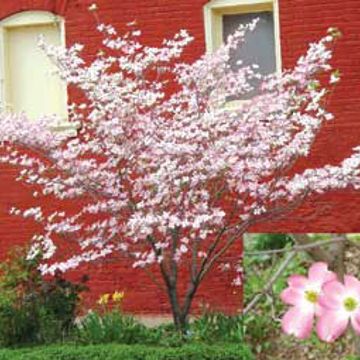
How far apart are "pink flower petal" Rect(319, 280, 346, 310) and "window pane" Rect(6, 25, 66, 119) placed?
8.69 m

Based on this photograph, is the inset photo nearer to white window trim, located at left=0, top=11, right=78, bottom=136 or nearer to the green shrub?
the green shrub

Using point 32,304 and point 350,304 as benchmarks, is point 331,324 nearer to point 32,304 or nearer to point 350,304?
point 350,304

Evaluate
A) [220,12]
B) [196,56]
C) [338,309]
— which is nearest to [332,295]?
[338,309]

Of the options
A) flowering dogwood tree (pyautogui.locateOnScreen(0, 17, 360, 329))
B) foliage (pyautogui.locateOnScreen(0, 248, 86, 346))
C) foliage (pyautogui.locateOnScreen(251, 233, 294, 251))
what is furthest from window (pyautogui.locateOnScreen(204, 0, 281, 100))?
foliage (pyautogui.locateOnScreen(251, 233, 294, 251))

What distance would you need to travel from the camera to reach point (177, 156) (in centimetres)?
698

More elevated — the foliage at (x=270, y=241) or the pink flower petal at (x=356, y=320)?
the pink flower petal at (x=356, y=320)

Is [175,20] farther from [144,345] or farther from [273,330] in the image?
[273,330]

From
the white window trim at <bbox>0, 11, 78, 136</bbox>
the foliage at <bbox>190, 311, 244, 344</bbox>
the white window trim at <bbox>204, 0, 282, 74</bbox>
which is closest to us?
the foliage at <bbox>190, 311, 244, 344</bbox>

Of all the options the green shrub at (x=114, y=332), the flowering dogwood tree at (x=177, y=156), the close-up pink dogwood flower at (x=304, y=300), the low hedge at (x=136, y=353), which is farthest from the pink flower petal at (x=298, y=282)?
the green shrub at (x=114, y=332)

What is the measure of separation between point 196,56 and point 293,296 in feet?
25.8

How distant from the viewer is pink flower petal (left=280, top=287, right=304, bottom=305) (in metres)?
1.84

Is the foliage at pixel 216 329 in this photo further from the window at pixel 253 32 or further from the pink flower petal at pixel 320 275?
the pink flower petal at pixel 320 275

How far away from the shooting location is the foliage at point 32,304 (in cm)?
752

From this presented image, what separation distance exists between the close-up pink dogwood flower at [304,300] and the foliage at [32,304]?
591 cm
